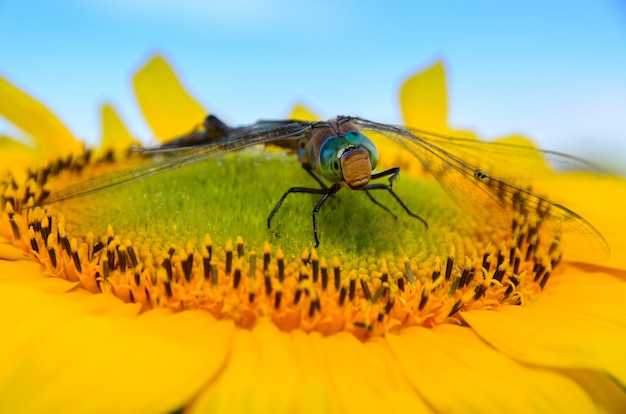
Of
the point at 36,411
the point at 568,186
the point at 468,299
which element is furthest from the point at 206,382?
the point at 568,186

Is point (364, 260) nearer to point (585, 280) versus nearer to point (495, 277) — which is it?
point (495, 277)

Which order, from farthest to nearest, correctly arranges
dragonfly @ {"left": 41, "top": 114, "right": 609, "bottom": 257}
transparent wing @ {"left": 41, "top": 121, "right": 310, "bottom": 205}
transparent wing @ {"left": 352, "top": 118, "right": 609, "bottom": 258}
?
transparent wing @ {"left": 352, "top": 118, "right": 609, "bottom": 258} < transparent wing @ {"left": 41, "top": 121, "right": 310, "bottom": 205} < dragonfly @ {"left": 41, "top": 114, "right": 609, "bottom": 257}

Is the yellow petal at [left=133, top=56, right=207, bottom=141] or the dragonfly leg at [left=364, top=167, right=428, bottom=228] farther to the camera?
the yellow petal at [left=133, top=56, right=207, bottom=141]

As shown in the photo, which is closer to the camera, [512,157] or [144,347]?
[144,347]

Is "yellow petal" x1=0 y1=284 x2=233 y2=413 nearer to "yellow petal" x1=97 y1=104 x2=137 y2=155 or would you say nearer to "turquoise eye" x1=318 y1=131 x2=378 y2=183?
"turquoise eye" x1=318 y1=131 x2=378 y2=183

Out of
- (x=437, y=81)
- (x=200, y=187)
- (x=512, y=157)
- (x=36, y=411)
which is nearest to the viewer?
(x=36, y=411)

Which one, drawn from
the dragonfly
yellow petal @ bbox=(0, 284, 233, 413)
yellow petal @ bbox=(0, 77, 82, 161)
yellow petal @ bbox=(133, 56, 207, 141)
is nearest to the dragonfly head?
the dragonfly

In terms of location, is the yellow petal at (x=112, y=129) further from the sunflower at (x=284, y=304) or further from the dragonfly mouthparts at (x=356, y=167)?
the dragonfly mouthparts at (x=356, y=167)
